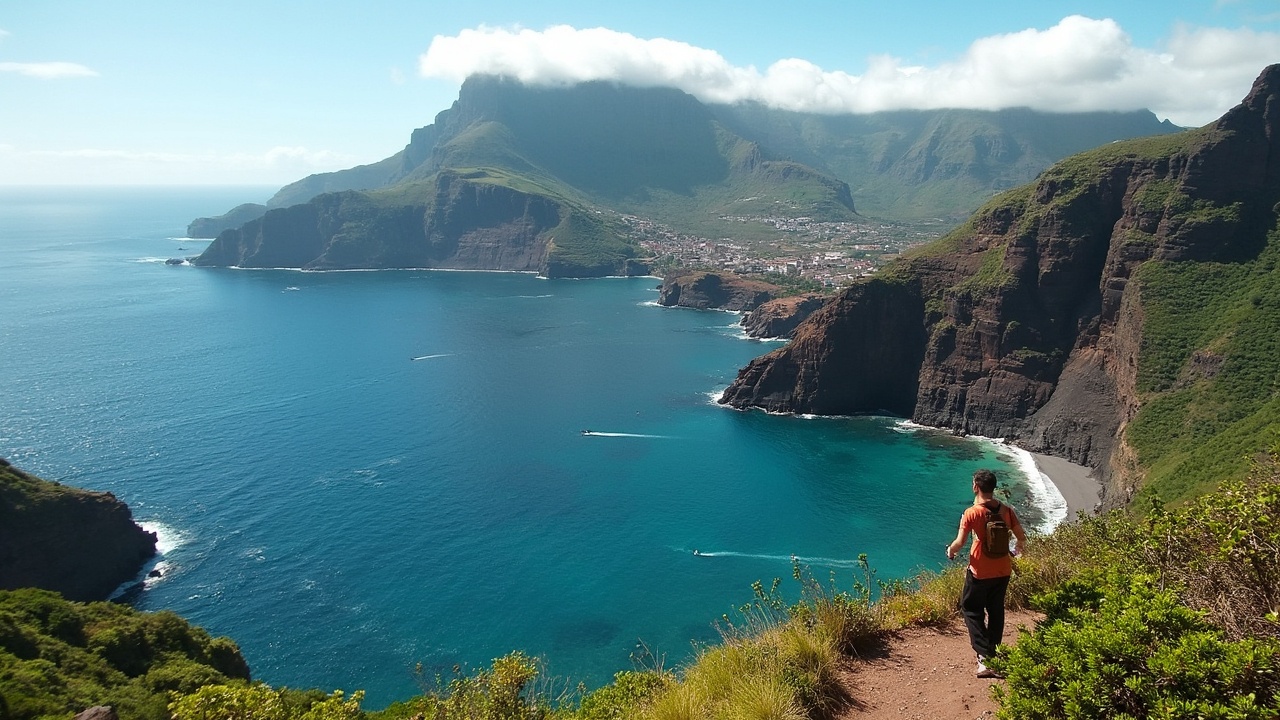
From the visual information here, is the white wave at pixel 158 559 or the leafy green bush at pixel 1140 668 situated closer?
the leafy green bush at pixel 1140 668

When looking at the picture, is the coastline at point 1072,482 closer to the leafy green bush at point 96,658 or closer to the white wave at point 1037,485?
the white wave at point 1037,485

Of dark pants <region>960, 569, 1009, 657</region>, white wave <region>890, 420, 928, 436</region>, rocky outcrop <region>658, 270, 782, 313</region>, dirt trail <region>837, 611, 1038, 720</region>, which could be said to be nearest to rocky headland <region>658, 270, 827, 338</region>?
rocky outcrop <region>658, 270, 782, 313</region>

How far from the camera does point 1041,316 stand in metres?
90.6

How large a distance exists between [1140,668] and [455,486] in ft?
238

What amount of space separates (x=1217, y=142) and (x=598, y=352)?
96.3 m

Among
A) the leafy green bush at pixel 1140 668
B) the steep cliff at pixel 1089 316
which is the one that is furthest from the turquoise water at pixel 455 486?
the leafy green bush at pixel 1140 668

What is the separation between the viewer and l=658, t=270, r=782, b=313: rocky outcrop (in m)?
184

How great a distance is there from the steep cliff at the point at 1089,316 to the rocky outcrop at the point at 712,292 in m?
77.4

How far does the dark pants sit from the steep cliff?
62.3 m

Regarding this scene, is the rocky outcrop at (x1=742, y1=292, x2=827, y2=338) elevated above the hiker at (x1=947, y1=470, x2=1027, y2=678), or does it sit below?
below

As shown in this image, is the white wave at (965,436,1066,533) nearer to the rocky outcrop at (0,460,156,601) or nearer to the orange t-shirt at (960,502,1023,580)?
the orange t-shirt at (960,502,1023,580)

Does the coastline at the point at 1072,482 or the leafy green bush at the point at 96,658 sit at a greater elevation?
the leafy green bush at the point at 96,658

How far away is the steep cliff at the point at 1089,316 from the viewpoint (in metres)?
71.1

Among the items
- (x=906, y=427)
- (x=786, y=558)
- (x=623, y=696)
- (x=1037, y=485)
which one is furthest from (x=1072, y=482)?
(x=623, y=696)
